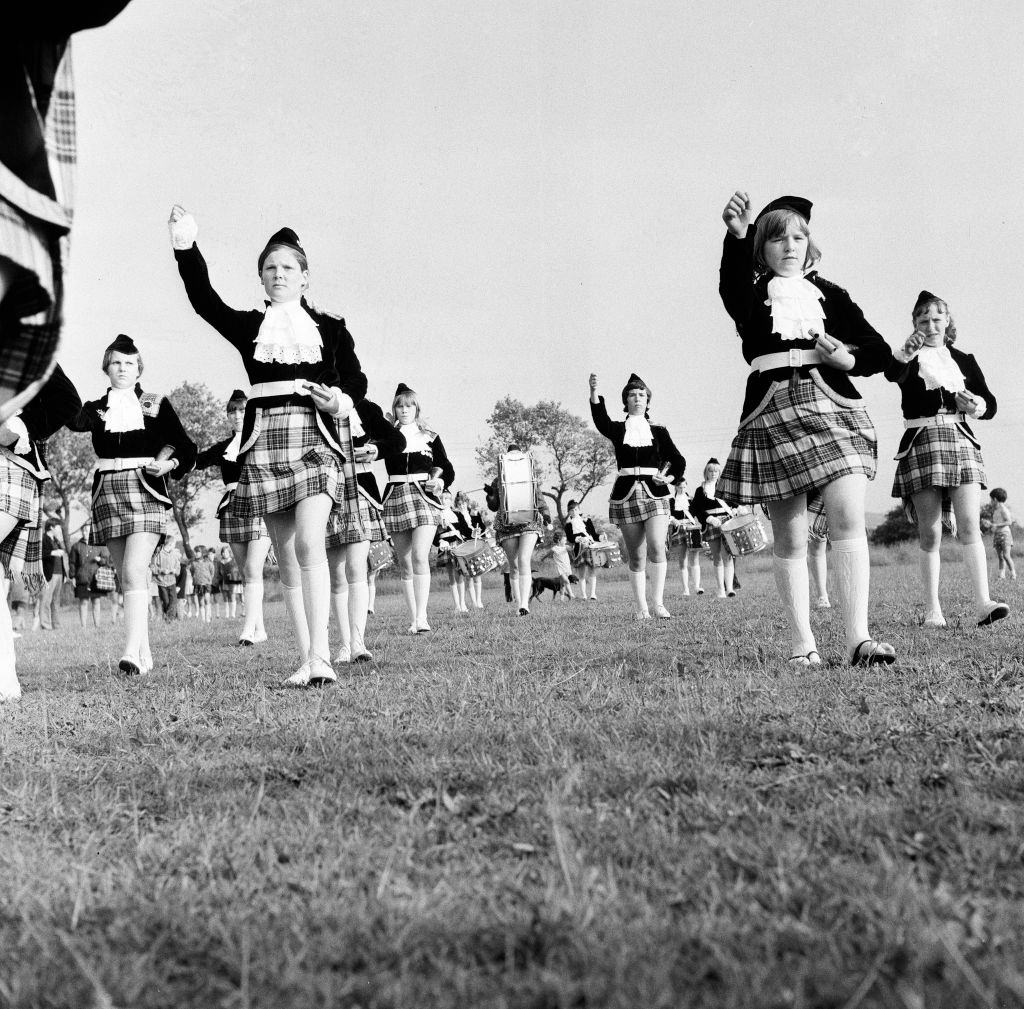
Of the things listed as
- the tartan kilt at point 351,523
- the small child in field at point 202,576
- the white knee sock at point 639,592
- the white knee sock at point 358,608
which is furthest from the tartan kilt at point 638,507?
the small child in field at point 202,576

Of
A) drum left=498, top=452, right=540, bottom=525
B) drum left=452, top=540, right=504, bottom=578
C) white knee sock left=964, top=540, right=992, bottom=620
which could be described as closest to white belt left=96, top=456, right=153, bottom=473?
white knee sock left=964, top=540, right=992, bottom=620

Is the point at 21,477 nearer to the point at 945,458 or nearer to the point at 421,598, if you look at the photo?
the point at 421,598

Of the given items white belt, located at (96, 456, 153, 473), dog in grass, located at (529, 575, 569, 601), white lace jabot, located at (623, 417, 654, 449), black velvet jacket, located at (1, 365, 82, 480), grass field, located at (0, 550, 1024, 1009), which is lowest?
grass field, located at (0, 550, 1024, 1009)

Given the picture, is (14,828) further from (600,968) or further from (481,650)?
(481,650)

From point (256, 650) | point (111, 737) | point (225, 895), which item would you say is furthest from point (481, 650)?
point (225, 895)

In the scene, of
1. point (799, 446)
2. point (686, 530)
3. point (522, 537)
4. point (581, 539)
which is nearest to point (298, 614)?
point (799, 446)

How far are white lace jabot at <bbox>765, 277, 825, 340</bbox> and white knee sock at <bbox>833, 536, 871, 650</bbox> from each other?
118 centimetres

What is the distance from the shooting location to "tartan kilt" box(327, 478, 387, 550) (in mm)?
6469

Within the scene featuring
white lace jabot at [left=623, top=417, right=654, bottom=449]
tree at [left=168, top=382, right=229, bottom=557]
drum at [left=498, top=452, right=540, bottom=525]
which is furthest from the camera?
tree at [left=168, top=382, right=229, bottom=557]

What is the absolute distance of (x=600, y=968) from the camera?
5.34 feet

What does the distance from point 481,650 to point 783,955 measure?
5864 mm

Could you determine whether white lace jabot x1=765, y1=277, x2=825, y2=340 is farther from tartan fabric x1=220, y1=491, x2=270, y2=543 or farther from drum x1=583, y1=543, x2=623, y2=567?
drum x1=583, y1=543, x2=623, y2=567

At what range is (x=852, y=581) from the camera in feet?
18.0

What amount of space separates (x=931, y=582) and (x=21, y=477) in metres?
6.78
